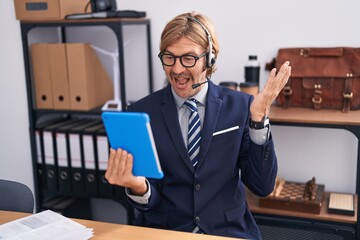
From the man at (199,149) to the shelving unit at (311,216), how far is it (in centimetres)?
51

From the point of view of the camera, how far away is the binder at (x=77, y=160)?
8.24 ft

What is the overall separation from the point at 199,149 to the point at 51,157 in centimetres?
132

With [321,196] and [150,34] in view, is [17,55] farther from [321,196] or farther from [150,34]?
[321,196]

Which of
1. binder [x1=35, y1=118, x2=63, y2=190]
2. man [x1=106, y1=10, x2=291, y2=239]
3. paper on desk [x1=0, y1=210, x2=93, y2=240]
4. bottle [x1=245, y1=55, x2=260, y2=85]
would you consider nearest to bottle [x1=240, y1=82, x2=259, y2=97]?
bottle [x1=245, y1=55, x2=260, y2=85]

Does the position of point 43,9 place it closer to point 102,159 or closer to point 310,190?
point 102,159

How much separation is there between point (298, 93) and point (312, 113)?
0.16 m

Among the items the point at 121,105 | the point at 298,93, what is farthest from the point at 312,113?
the point at 121,105

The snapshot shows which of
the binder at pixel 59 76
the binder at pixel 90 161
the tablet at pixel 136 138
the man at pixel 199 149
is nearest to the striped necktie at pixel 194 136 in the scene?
the man at pixel 199 149

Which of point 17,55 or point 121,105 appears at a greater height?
point 17,55

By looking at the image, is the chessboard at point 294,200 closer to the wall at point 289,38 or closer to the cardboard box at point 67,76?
the wall at point 289,38

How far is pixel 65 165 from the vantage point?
2.56 meters

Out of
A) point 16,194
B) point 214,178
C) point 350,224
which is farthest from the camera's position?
point 350,224

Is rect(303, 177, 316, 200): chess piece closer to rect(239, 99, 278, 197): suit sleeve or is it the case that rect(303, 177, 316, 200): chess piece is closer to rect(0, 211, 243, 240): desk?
rect(239, 99, 278, 197): suit sleeve

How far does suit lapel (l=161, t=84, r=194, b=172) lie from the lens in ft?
5.13
